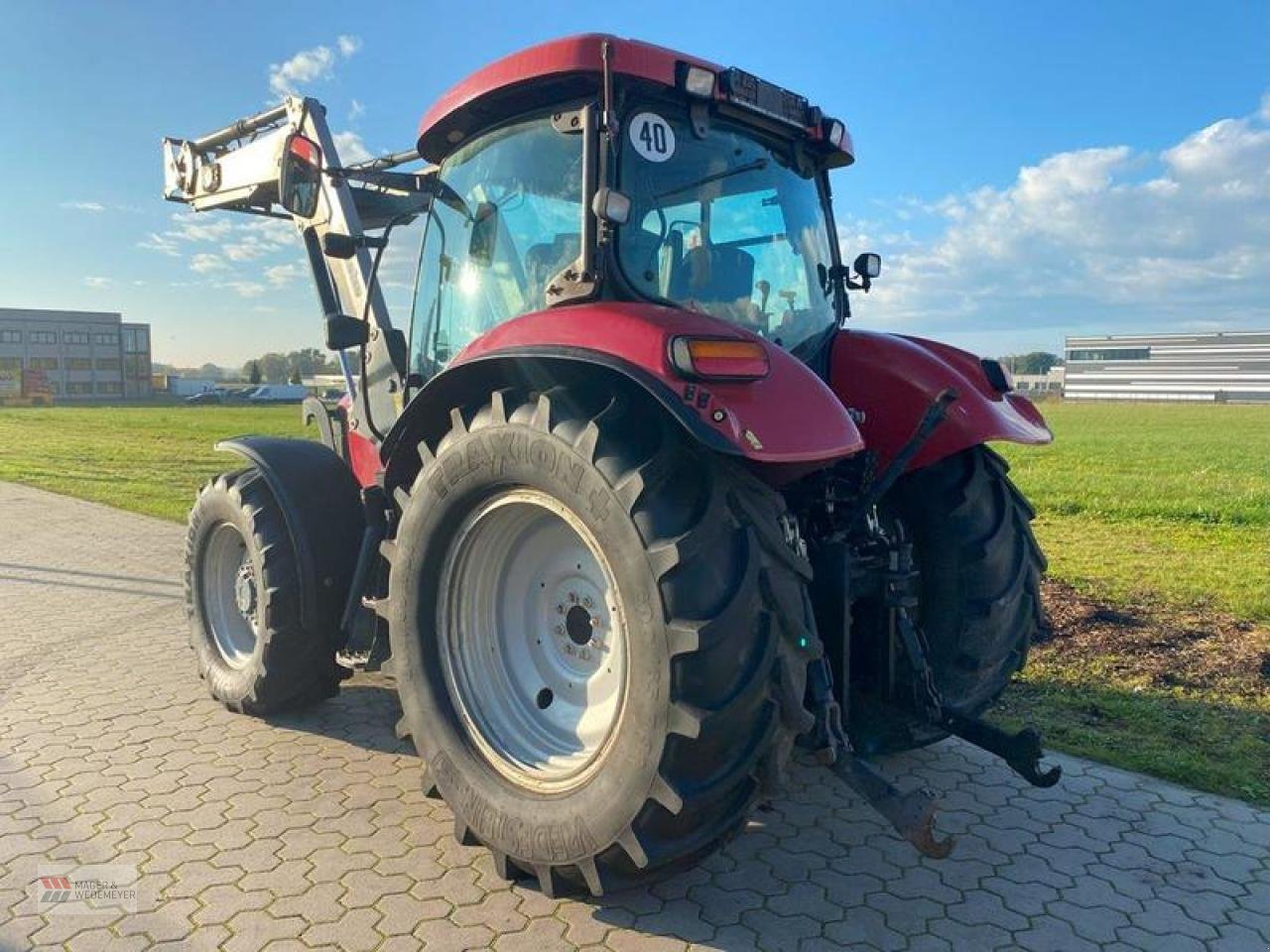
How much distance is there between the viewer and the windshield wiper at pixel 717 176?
3389mm

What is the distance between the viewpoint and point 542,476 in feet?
9.57

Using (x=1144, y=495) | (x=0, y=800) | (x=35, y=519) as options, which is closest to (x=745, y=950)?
(x=0, y=800)

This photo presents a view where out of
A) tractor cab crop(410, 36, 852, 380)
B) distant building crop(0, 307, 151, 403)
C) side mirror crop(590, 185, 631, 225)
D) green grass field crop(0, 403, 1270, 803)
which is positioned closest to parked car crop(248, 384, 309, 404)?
distant building crop(0, 307, 151, 403)

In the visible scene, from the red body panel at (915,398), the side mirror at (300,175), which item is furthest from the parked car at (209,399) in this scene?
the red body panel at (915,398)

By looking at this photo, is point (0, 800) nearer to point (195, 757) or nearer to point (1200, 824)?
point (195, 757)

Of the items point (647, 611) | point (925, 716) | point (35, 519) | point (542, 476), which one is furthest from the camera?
point (35, 519)

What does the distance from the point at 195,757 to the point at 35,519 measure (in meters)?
9.27

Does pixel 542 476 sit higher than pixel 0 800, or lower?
higher

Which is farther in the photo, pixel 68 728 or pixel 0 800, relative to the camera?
pixel 68 728

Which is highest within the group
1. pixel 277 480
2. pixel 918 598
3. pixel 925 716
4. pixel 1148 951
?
pixel 277 480

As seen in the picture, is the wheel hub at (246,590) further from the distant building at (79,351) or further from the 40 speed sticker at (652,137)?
the distant building at (79,351)

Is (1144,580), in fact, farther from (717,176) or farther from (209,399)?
(209,399)

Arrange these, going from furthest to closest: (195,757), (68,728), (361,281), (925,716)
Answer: (361,281)
(68,728)
(195,757)
(925,716)

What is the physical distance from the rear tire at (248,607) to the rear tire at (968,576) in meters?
2.72
